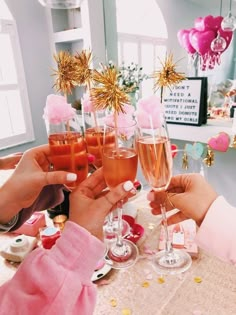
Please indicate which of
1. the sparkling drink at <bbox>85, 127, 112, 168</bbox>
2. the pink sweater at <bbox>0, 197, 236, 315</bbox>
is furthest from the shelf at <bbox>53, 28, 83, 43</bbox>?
the pink sweater at <bbox>0, 197, 236, 315</bbox>

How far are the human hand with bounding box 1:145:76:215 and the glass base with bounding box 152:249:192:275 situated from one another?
36 centimetres

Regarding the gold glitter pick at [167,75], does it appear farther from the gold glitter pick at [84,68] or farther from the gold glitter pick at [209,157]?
the gold glitter pick at [209,157]

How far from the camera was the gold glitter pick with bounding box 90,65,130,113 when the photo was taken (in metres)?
0.49

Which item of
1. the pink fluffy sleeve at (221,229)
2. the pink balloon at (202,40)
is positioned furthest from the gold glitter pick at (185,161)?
the pink balloon at (202,40)

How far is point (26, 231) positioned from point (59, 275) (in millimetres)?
490

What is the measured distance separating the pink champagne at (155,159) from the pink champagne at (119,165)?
0.02 m

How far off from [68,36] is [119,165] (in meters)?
2.06

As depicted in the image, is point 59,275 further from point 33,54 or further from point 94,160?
point 33,54

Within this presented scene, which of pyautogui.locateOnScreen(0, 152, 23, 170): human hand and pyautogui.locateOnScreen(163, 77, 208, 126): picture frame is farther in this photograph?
pyautogui.locateOnScreen(163, 77, 208, 126): picture frame

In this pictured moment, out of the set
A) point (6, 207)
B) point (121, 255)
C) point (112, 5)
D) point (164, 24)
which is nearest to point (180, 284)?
point (121, 255)

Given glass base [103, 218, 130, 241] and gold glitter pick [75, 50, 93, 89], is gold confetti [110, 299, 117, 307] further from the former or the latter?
gold glitter pick [75, 50, 93, 89]

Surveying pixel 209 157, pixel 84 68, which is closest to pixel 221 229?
pixel 84 68

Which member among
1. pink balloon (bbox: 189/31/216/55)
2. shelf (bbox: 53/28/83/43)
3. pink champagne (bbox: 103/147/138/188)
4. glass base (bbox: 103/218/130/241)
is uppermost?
shelf (bbox: 53/28/83/43)

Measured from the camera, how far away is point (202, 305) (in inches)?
23.1
